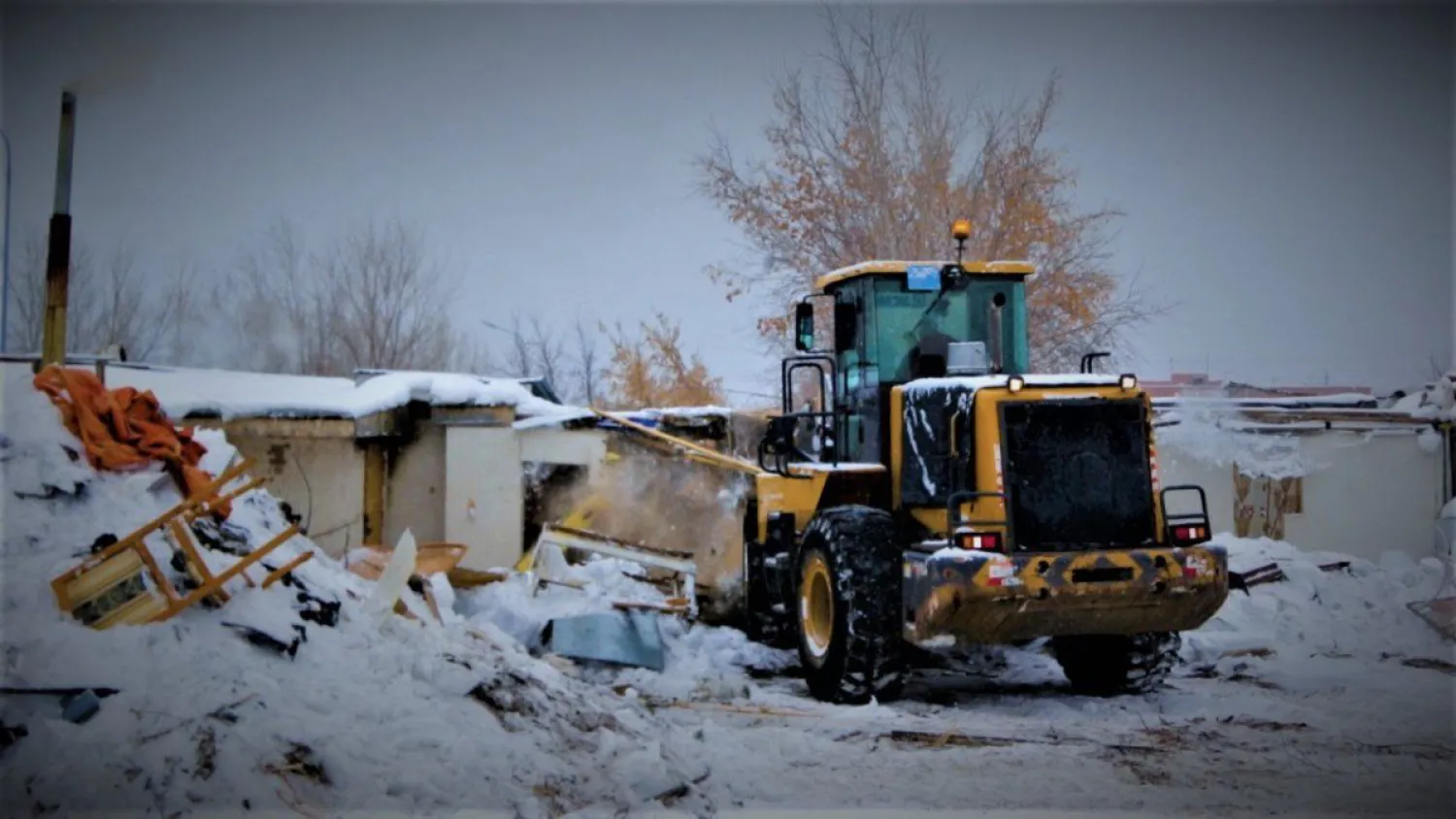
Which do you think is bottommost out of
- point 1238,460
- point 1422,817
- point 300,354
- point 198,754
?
point 1422,817

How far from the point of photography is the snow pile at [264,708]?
5727 mm

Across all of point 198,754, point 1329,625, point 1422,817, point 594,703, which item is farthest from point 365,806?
point 1329,625

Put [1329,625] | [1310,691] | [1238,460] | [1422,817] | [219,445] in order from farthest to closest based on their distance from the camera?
[1238,460] → [1329,625] → [219,445] → [1310,691] → [1422,817]

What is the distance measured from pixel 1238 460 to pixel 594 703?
1295 centimetres

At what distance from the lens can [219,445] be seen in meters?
10.6

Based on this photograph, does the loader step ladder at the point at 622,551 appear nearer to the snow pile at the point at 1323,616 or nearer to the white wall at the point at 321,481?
the white wall at the point at 321,481

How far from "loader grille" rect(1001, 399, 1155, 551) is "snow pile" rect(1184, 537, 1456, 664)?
9.04ft

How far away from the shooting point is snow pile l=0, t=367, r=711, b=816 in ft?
18.8

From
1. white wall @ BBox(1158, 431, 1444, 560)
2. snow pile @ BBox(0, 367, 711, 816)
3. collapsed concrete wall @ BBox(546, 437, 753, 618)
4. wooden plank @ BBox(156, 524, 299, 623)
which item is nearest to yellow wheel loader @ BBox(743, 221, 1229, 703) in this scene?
snow pile @ BBox(0, 367, 711, 816)

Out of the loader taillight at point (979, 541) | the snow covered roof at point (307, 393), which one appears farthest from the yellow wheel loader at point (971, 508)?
the snow covered roof at point (307, 393)

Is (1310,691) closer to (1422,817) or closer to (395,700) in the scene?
(1422,817)

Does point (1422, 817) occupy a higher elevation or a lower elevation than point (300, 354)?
lower

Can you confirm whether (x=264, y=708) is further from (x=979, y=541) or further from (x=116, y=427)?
(x=979, y=541)

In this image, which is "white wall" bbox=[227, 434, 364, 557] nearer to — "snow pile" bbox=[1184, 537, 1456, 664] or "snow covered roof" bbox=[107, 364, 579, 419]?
"snow covered roof" bbox=[107, 364, 579, 419]
